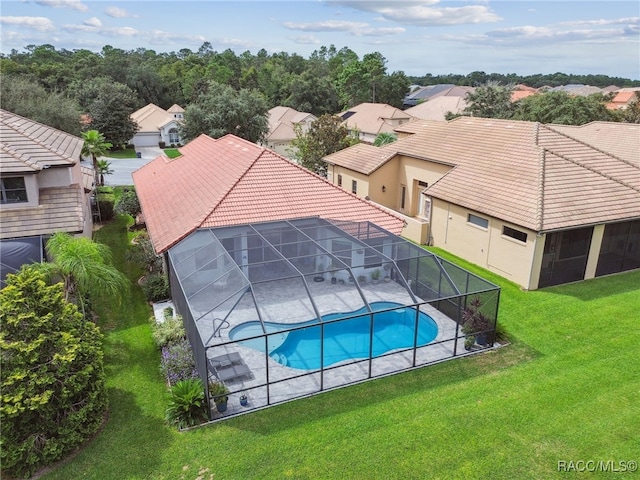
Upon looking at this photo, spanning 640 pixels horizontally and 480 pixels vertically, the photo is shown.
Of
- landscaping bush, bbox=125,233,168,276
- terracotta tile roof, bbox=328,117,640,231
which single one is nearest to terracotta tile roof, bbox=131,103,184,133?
landscaping bush, bbox=125,233,168,276

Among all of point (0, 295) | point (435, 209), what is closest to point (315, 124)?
point (435, 209)

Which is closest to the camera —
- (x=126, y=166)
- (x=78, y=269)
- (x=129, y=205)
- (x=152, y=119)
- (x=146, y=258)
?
(x=78, y=269)

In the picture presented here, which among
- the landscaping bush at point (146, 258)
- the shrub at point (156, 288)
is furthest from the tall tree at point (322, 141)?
the shrub at point (156, 288)

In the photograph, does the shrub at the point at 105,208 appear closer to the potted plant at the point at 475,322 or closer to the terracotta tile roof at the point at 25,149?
the terracotta tile roof at the point at 25,149

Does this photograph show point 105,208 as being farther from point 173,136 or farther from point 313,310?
point 173,136

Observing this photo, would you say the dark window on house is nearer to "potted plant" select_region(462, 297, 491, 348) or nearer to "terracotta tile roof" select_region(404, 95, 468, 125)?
"potted plant" select_region(462, 297, 491, 348)

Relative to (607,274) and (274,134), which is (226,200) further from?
(274,134)

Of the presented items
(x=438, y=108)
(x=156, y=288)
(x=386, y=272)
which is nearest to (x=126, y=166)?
(x=156, y=288)
